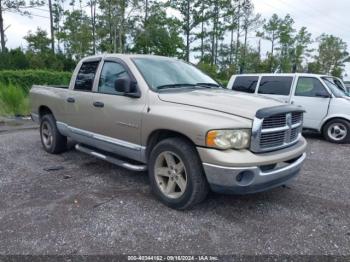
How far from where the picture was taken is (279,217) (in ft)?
11.7

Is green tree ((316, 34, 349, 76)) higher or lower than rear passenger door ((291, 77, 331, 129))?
higher

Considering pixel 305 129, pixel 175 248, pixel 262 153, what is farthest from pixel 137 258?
pixel 305 129

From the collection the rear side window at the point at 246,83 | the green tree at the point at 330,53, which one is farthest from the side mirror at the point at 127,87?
the green tree at the point at 330,53

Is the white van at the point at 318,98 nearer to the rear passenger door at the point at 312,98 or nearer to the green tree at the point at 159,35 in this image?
the rear passenger door at the point at 312,98

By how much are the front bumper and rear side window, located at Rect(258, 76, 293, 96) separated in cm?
557

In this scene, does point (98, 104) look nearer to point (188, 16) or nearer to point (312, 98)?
point (312, 98)

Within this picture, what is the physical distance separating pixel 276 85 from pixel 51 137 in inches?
241

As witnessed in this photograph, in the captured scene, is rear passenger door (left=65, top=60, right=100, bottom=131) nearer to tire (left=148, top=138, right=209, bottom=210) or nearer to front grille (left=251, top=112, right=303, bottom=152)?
tire (left=148, top=138, right=209, bottom=210)

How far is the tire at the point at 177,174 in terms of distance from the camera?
3.40 metres

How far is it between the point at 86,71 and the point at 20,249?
10.3ft

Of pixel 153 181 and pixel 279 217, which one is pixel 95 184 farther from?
pixel 279 217

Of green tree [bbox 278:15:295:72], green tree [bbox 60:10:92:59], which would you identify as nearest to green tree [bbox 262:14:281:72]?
green tree [bbox 278:15:295:72]

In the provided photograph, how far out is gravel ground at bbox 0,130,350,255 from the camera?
9.76 feet

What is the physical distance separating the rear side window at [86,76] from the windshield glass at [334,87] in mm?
6126
